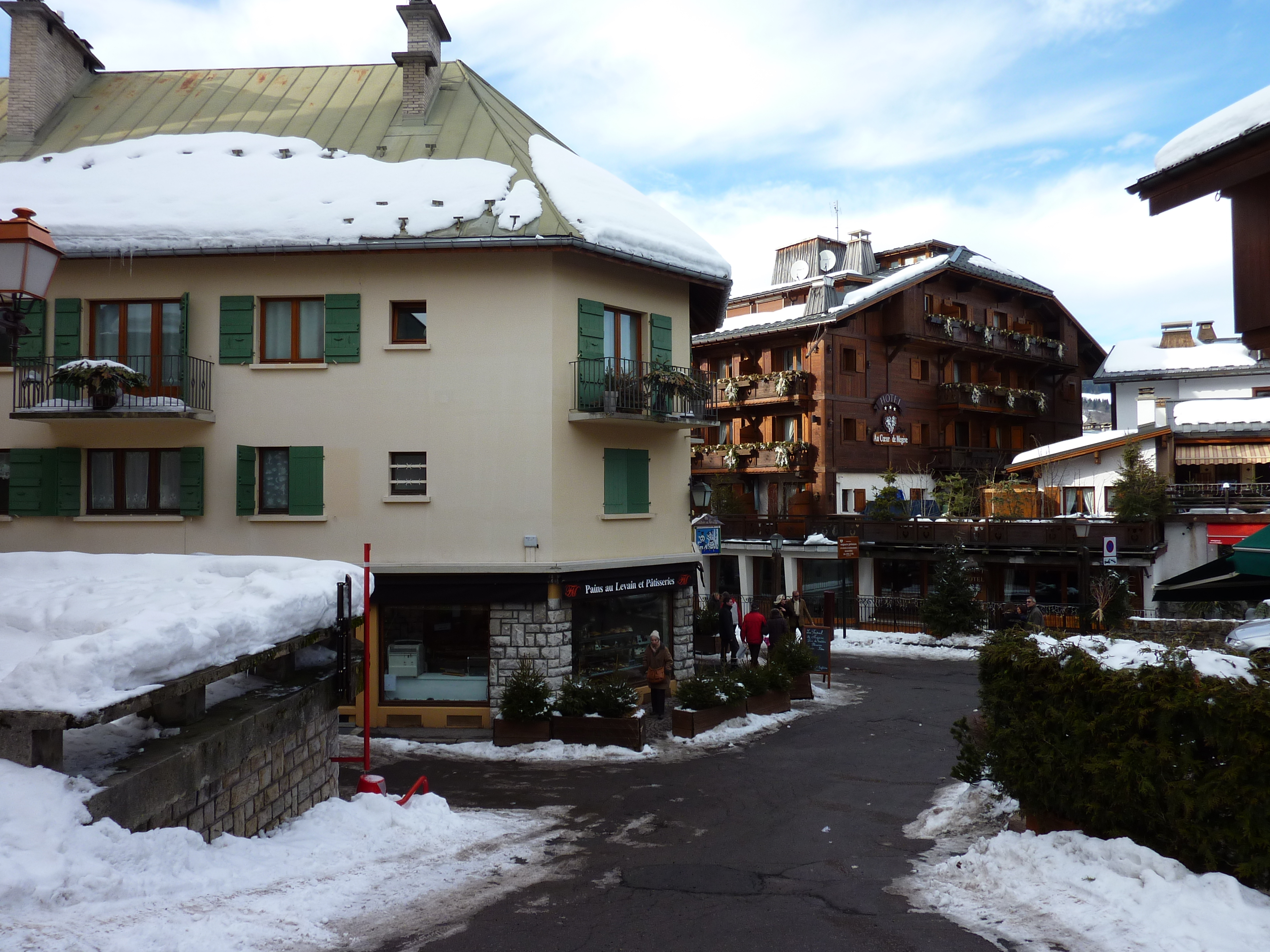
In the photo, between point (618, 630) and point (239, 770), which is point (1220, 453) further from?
point (239, 770)

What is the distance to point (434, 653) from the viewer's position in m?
17.8

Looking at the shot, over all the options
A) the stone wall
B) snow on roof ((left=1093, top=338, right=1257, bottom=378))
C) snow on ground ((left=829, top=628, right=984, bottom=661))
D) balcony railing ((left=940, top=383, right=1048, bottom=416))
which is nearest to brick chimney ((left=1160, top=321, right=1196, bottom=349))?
snow on roof ((left=1093, top=338, right=1257, bottom=378))

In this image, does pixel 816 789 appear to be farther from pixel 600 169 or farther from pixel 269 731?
pixel 600 169

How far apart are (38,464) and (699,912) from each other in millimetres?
15903

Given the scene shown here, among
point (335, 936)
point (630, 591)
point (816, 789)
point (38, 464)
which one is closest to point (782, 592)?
point (630, 591)

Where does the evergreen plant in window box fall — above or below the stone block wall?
above

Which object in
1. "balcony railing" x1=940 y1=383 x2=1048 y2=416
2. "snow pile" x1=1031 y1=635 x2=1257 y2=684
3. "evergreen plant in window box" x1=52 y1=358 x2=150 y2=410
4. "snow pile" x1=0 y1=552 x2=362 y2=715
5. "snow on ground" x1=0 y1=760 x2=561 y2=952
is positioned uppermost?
"balcony railing" x1=940 y1=383 x2=1048 y2=416

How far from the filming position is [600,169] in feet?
70.0

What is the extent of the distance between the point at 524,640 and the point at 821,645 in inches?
278

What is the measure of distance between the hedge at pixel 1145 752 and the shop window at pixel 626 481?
35.7ft

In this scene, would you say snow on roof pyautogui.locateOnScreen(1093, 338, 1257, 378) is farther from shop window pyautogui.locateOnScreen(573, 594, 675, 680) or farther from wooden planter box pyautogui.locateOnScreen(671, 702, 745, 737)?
wooden planter box pyautogui.locateOnScreen(671, 702, 745, 737)

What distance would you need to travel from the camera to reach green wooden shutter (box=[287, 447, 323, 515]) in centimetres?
1770

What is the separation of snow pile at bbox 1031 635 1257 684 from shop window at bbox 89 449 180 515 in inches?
612

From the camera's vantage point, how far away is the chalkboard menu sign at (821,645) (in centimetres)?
2081
